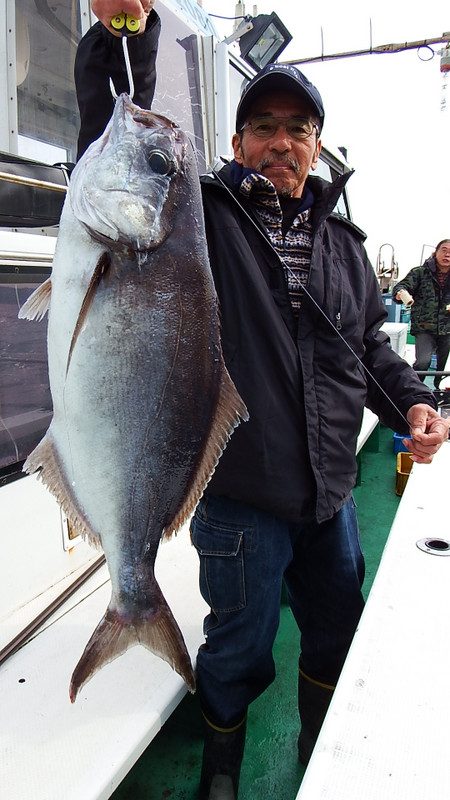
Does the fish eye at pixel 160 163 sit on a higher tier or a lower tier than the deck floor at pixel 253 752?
higher

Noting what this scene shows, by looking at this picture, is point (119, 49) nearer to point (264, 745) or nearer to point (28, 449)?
point (28, 449)

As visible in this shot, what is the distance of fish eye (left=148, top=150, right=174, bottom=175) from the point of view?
4.84 ft

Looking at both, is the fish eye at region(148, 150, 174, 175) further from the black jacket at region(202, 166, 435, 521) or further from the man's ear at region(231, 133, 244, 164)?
the man's ear at region(231, 133, 244, 164)

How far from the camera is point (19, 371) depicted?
2.55 metres

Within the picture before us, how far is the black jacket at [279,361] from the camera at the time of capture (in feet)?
6.11

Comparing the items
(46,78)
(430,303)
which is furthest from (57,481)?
(430,303)

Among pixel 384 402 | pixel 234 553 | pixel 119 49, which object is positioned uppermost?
pixel 119 49

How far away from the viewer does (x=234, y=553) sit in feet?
6.31

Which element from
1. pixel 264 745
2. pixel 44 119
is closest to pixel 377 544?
pixel 264 745

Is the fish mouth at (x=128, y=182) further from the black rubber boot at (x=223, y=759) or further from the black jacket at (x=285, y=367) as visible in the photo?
the black rubber boot at (x=223, y=759)

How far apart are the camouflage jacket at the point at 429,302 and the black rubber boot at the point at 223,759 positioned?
8.41 meters

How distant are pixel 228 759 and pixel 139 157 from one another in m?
2.09

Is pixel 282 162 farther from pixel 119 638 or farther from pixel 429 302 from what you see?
pixel 429 302

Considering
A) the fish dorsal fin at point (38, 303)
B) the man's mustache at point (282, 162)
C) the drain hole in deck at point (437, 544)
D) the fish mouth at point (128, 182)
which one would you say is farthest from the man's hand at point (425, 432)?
the fish dorsal fin at point (38, 303)
